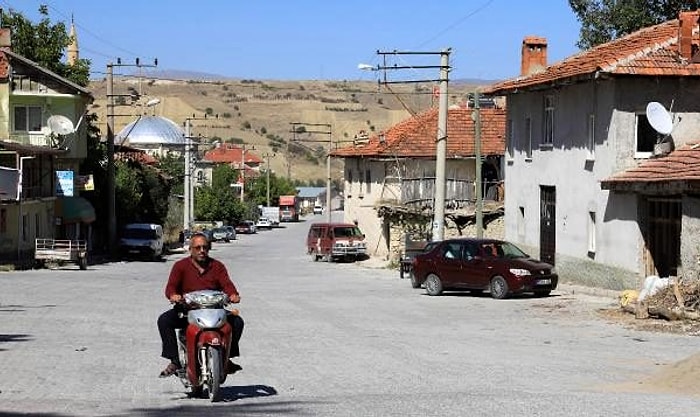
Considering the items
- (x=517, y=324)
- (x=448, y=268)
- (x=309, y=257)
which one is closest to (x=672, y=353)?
(x=517, y=324)

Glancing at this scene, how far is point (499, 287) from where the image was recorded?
99.9ft

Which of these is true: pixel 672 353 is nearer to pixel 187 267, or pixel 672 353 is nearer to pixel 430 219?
pixel 187 267

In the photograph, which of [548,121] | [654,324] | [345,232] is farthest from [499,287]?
[345,232]

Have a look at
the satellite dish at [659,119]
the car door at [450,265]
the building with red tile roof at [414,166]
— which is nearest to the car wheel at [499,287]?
the car door at [450,265]

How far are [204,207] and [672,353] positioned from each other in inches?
4001

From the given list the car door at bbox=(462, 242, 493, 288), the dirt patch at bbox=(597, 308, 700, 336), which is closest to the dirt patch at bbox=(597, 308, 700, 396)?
the dirt patch at bbox=(597, 308, 700, 336)

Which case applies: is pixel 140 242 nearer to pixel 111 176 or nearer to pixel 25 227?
pixel 111 176

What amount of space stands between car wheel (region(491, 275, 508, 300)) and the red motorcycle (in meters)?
19.5

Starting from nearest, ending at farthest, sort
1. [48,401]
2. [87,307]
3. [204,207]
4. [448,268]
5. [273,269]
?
[48,401]
[87,307]
[448,268]
[273,269]
[204,207]

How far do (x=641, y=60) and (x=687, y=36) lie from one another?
162 centimetres

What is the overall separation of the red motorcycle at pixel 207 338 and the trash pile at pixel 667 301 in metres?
13.2

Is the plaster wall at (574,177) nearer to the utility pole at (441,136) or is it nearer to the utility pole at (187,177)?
the utility pole at (441,136)

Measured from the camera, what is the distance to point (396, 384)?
1334cm

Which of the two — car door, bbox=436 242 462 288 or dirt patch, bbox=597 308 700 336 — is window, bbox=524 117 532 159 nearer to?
car door, bbox=436 242 462 288
